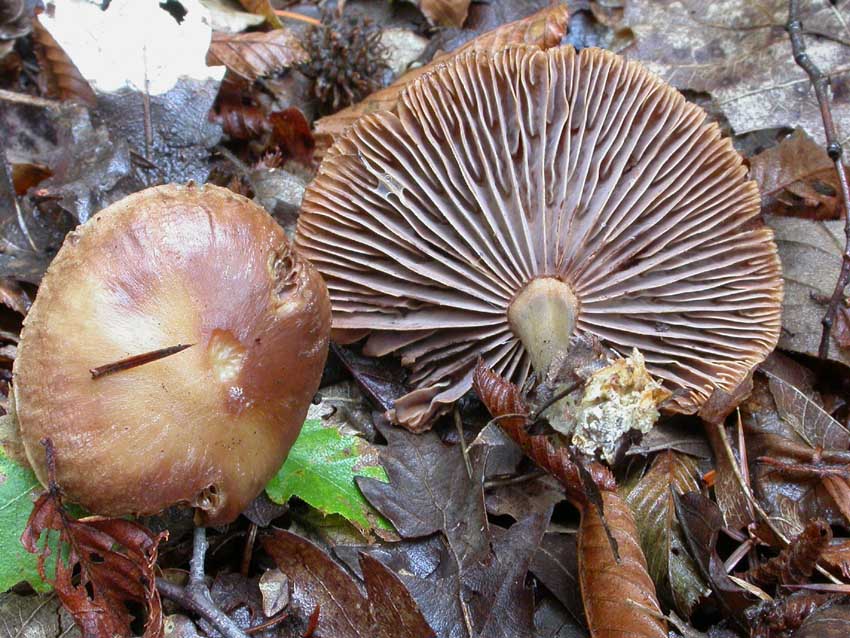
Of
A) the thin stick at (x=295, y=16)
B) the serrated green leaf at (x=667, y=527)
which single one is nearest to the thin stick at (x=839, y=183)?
the serrated green leaf at (x=667, y=527)

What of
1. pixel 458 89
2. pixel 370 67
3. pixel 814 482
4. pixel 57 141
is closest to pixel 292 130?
pixel 370 67

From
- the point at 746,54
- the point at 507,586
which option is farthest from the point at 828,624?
the point at 746,54

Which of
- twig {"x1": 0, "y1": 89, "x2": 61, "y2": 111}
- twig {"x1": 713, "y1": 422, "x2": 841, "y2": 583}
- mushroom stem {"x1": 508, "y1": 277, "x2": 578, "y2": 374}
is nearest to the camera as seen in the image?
twig {"x1": 713, "y1": 422, "x2": 841, "y2": 583}

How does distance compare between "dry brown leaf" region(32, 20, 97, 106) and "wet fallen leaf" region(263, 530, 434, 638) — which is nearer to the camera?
"wet fallen leaf" region(263, 530, 434, 638)

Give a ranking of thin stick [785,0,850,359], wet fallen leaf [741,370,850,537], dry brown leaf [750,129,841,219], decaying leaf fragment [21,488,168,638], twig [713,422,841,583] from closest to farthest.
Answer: decaying leaf fragment [21,488,168,638], twig [713,422,841,583], wet fallen leaf [741,370,850,537], thin stick [785,0,850,359], dry brown leaf [750,129,841,219]

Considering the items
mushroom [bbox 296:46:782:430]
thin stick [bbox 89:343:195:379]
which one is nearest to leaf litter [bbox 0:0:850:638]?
mushroom [bbox 296:46:782:430]

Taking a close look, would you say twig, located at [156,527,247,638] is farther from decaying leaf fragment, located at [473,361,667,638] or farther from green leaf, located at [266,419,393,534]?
decaying leaf fragment, located at [473,361,667,638]

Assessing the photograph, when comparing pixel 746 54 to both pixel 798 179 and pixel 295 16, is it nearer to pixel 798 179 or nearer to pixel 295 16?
pixel 798 179

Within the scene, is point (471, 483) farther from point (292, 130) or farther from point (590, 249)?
point (292, 130)
